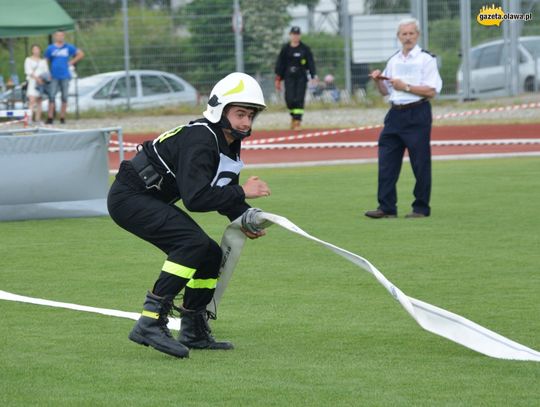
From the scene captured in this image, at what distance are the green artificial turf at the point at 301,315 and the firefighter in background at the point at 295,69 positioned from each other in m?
10.7

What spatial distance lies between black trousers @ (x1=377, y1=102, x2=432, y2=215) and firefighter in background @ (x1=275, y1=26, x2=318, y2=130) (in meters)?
11.8

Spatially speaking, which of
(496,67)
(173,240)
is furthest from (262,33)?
(173,240)

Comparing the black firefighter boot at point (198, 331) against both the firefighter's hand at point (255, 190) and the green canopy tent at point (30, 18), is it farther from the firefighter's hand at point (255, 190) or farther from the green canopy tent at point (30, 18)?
the green canopy tent at point (30, 18)

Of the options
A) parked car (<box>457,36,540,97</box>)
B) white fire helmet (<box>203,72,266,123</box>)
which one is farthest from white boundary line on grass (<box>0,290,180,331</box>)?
parked car (<box>457,36,540,97</box>)

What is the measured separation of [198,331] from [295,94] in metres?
18.2

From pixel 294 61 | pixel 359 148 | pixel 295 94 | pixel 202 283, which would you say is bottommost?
pixel 359 148

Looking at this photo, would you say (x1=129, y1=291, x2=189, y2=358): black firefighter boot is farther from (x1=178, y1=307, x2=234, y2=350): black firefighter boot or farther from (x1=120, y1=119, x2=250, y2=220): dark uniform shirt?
(x1=120, y1=119, x2=250, y2=220): dark uniform shirt

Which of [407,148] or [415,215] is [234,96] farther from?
[415,215]

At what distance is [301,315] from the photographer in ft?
27.2

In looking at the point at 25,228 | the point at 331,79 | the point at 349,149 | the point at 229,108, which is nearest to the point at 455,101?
the point at 331,79

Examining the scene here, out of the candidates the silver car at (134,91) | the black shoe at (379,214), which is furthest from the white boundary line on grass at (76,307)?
the silver car at (134,91)

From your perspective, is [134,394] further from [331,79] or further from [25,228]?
[331,79]

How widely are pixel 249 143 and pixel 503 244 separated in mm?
11429

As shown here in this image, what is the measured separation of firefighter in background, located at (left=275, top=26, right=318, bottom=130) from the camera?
83.1ft
